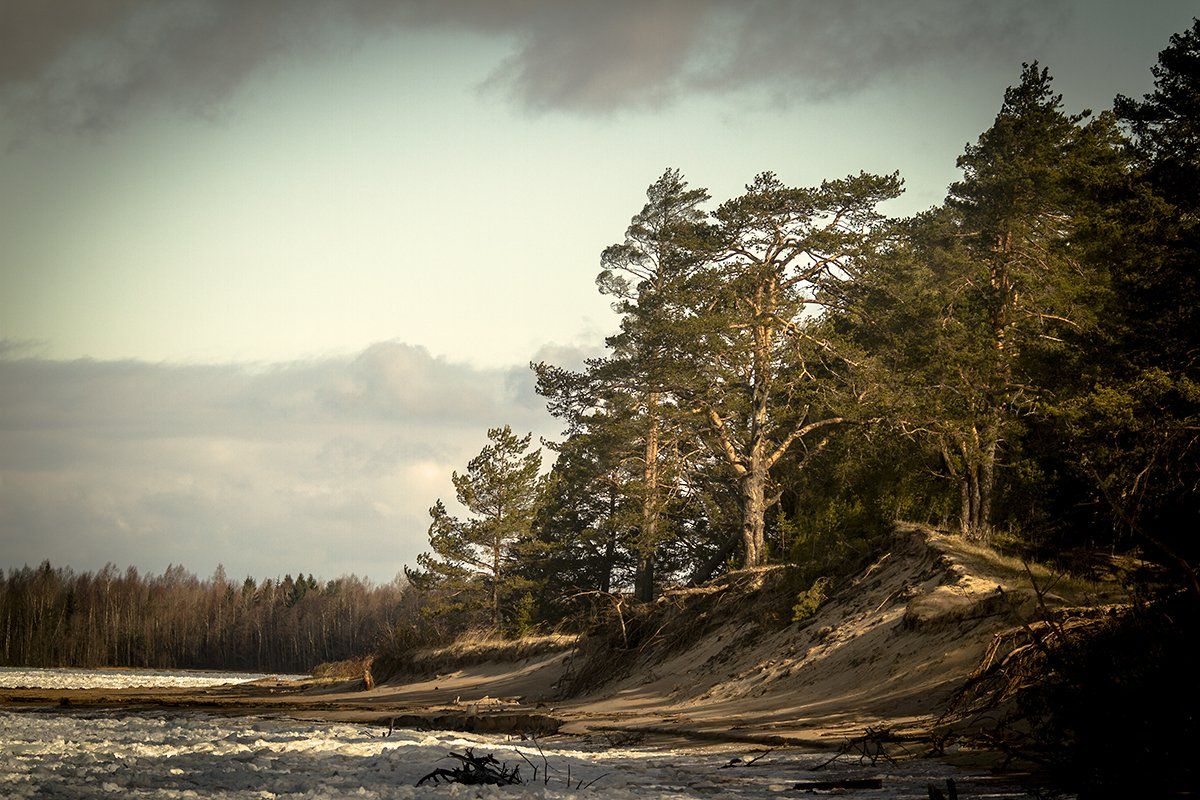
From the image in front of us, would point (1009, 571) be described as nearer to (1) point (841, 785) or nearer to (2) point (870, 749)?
(2) point (870, 749)

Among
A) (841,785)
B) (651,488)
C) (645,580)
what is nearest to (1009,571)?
(841,785)

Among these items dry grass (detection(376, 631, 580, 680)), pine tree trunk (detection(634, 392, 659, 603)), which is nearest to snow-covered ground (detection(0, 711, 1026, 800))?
pine tree trunk (detection(634, 392, 659, 603))

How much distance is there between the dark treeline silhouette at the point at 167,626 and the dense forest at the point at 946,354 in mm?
87169

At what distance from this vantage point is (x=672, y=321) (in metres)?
28.2

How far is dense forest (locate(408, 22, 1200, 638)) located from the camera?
17.5 meters

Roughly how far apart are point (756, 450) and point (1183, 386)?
1310cm

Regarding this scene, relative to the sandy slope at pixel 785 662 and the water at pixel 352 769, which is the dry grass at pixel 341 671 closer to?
the sandy slope at pixel 785 662

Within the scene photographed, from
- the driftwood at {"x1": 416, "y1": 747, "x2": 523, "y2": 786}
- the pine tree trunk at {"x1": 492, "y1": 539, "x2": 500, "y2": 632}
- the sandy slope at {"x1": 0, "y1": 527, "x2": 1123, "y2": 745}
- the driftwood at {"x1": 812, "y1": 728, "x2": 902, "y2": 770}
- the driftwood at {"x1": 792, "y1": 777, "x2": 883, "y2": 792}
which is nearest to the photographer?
the driftwood at {"x1": 792, "y1": 777, "x2": 883, "y2": 792}

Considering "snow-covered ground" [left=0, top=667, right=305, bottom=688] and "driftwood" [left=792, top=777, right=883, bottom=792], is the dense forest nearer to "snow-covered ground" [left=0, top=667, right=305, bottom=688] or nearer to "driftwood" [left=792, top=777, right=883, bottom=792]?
"driftwood" [left=792, top=777, right=883, bottom=792]

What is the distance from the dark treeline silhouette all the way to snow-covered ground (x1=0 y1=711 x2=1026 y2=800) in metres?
100

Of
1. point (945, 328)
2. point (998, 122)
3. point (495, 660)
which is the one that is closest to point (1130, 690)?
point (945, 328)

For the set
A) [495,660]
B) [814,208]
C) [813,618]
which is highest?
[814,208]

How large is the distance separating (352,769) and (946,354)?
64.3 ft

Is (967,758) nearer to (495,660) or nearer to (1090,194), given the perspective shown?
(1090,194)
